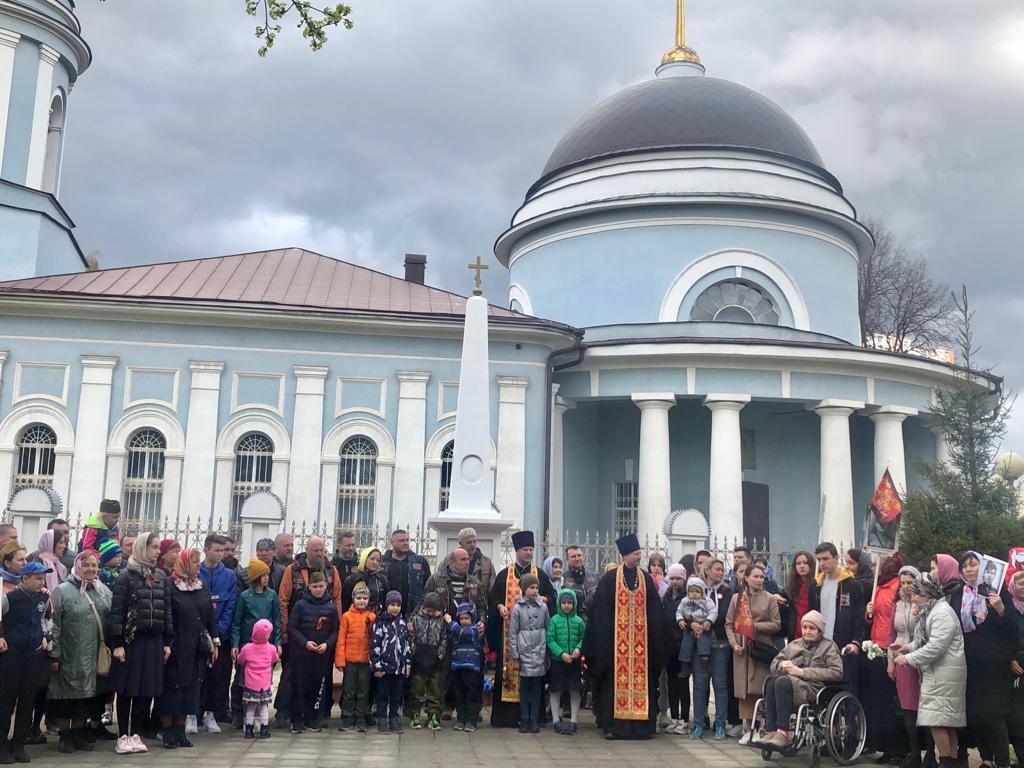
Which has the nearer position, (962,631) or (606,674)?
(962,631)

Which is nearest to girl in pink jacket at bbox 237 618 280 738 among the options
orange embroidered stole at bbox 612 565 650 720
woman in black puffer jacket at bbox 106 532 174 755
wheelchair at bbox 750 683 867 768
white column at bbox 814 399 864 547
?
woman in black puffer jacket at bbox 106 532 174 755

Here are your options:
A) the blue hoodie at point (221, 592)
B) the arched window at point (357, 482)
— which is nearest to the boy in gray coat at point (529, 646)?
the blue hoodie at point (221, 592)

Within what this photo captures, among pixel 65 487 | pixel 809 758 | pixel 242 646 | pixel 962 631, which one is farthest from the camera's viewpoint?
pixel 65 487

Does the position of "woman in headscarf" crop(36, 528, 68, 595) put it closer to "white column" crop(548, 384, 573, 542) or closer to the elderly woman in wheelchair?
the elderly woman in wheelchair

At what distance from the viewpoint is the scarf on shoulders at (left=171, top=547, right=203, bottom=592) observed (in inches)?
319

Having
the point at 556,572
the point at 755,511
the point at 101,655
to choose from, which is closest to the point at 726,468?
the point at 755,511

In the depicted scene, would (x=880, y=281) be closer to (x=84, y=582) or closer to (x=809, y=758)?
(x=809, y=758)

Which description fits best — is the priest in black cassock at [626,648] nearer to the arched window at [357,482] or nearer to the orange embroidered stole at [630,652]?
the orange embroidered stole at [630,652]

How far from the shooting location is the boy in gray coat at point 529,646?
8.93m

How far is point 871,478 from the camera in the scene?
74.2 feet

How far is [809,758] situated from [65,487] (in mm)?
14761

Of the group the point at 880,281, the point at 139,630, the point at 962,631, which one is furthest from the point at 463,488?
the point at 880,281

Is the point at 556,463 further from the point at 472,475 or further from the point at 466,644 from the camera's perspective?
the point at 466,644

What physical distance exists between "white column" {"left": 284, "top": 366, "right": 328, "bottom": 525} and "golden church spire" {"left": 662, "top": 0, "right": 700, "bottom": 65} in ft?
52.2
